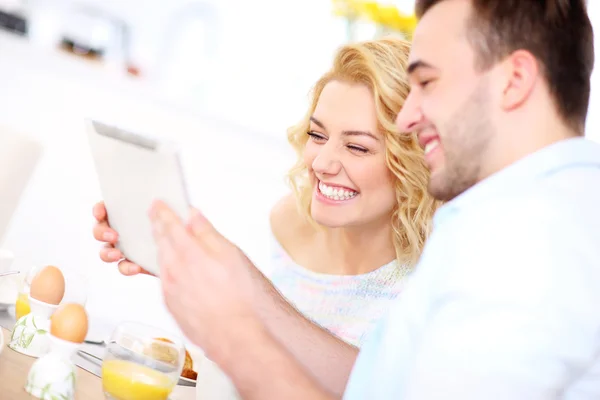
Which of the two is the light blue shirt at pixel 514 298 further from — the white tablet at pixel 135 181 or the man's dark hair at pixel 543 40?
the white tablet at pixel 135 181

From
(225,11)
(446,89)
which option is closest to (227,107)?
(225,11)

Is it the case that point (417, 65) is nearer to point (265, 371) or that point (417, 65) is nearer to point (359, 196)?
point (265, 371)

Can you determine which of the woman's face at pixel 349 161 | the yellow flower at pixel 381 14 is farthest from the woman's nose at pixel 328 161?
the yellow flower at pixel 381 14

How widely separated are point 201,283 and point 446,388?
0.35 meters

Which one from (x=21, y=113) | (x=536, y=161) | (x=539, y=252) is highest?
(x=21, y=113)

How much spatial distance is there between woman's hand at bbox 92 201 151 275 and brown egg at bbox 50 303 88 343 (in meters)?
0.23

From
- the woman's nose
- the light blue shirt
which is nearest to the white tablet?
the light blue shirt

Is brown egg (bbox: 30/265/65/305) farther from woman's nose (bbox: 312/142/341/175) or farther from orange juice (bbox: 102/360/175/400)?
woman's nose (bbox: 312/142/341/175)

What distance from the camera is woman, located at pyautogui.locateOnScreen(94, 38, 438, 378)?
64.8 inches

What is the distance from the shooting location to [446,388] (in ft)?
2.47

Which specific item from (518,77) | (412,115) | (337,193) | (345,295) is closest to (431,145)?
(412,115)

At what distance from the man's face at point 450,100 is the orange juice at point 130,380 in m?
0.47

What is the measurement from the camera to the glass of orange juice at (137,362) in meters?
0.98

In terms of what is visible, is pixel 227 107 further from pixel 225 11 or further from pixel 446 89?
pixel 446 89
